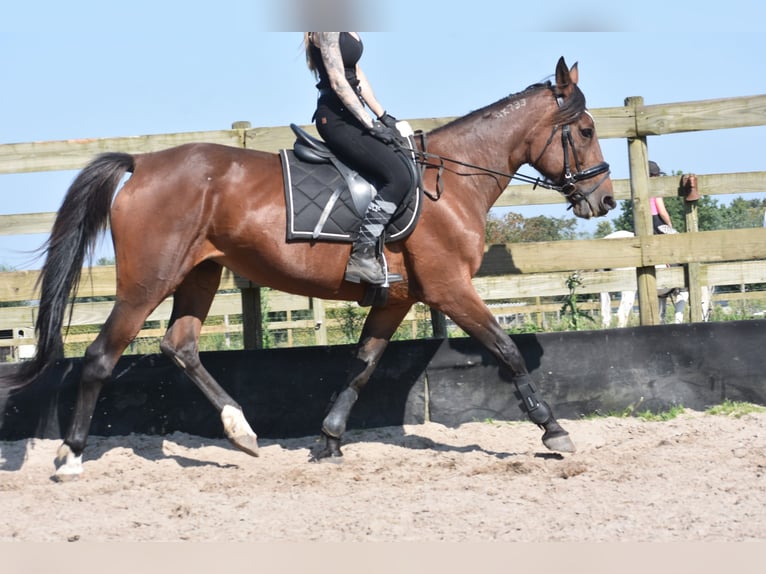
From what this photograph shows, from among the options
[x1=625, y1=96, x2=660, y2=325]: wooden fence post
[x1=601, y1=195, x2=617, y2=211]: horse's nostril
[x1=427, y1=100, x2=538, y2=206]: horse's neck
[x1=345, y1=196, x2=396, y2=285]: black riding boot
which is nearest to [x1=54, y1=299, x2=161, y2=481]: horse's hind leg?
[x1=345, y1=196, x2=396, y2=285]: black riding boot

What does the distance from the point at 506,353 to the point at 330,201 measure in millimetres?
1507

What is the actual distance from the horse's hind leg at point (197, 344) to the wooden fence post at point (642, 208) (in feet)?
10.8

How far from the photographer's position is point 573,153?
5.98m

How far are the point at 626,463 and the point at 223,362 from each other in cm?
300

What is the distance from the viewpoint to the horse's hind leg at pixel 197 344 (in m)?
→ 5.62

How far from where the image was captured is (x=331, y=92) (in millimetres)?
5660

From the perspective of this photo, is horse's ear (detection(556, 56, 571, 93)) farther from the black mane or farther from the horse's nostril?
the horse's nostril

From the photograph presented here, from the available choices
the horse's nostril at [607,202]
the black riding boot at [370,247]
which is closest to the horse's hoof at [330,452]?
the black riding boot at [370,247]

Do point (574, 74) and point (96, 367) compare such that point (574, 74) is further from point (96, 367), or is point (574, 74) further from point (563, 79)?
point (96, 367)

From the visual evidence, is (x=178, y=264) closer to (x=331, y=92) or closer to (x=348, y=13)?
(x=331, y=92)

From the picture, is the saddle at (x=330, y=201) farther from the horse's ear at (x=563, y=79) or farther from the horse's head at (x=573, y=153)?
the horse's ear at (x=563, y=79)

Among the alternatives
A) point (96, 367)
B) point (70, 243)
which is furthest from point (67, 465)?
point (70, 243)

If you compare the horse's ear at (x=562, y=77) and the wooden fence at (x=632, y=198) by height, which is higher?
the horse's ear at (x=562, y=77)

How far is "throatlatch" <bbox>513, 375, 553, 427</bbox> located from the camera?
5.60 meters
